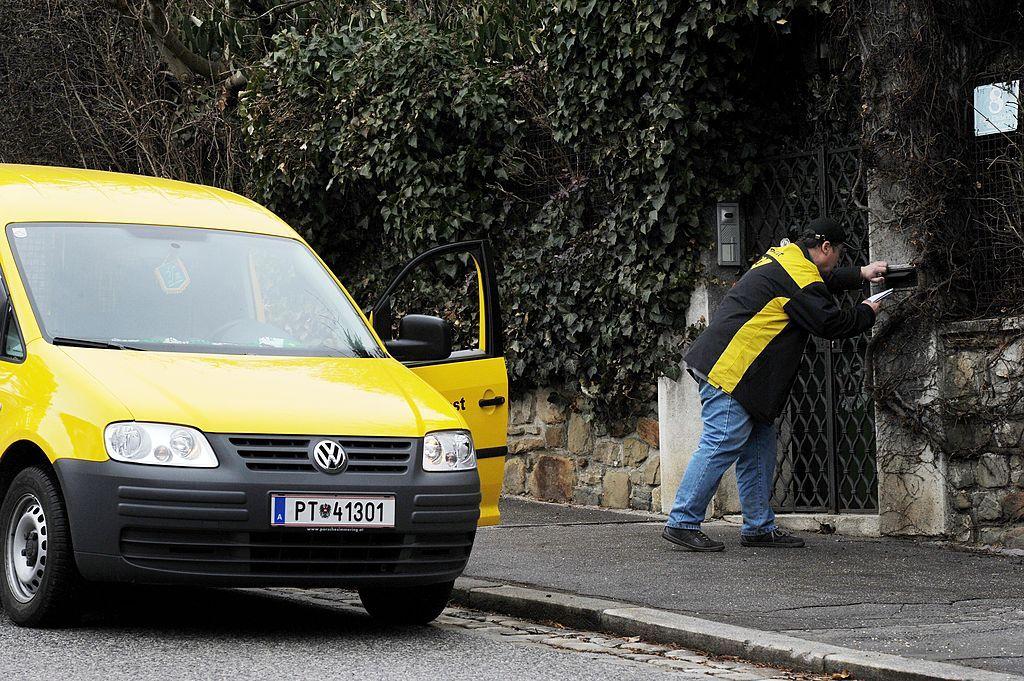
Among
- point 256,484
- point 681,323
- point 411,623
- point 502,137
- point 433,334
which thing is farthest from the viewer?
point 502,137

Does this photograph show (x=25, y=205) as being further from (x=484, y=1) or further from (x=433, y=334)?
(x=484, y=1)

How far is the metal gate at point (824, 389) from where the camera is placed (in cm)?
988

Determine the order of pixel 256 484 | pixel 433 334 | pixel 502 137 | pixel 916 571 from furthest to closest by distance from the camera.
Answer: pixel 502 137, pixel 916 571, pixel 433 334, pixel 256 484

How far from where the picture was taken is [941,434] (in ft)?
29.9

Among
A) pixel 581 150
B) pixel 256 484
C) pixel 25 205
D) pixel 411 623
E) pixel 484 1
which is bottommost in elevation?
pixel 411 623

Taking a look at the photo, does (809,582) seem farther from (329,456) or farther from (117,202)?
(117,202)

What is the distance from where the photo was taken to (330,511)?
606 cm

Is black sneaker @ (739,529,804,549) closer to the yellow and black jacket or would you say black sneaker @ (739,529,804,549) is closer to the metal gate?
the yellow and black jacket

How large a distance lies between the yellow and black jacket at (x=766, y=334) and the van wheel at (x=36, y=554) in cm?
415

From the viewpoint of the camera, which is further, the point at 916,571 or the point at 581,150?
the point at 581,150

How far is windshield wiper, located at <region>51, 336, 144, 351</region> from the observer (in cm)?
650

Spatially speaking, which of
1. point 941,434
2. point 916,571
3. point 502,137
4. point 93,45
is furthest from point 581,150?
point 93,45

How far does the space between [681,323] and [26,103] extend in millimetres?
12274

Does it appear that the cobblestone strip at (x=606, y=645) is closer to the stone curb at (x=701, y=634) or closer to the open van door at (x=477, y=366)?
the stone curb at (x=701, y=634)
